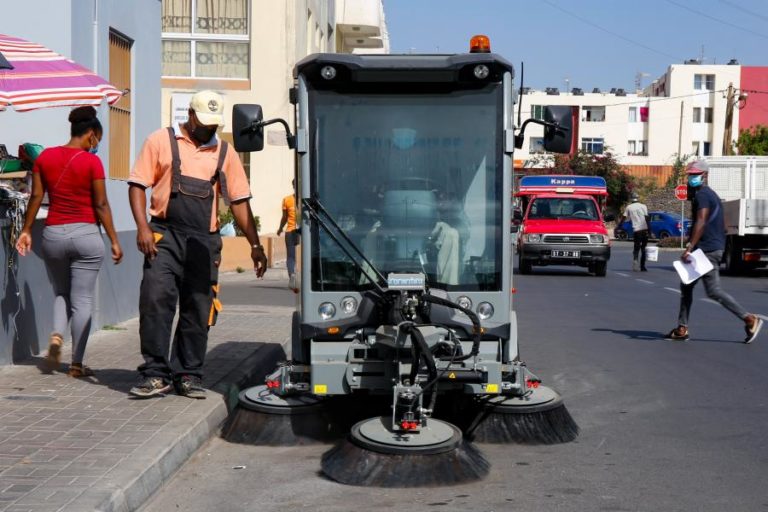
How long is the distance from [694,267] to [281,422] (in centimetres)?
655

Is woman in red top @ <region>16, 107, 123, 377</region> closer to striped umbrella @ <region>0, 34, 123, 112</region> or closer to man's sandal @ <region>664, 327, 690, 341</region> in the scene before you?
striped umbrella @ <region>0, 34, 123, 112</region>

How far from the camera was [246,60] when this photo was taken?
26422mm

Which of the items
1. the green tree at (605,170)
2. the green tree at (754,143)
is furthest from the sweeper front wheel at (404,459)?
the green tree at (754,143)

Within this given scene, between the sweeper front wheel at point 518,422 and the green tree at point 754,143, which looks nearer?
the sweeper front wheel at point 518,422

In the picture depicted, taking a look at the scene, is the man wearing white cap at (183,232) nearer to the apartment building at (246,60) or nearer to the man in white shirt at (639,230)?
the apartment building at (246,60)

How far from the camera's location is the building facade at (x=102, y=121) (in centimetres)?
948

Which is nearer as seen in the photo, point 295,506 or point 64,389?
point 295,506

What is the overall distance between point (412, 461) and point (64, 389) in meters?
3.21

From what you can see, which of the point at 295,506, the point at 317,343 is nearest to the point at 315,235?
the point at 317,343

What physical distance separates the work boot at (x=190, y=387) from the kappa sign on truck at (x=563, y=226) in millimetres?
18936

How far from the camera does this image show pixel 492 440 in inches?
276

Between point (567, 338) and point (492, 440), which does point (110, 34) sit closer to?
point (567, 338)

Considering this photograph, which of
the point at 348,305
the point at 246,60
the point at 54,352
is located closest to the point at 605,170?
the point at 246,60

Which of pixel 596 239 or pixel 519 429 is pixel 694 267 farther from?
pixel 596 239
